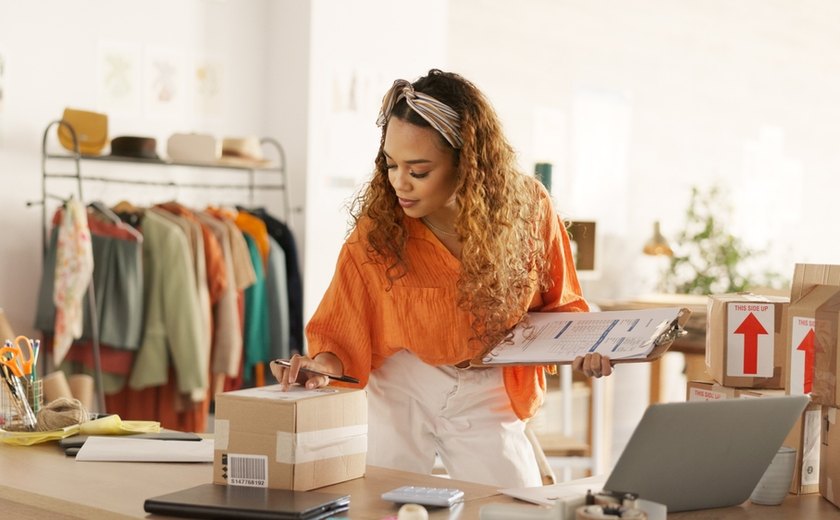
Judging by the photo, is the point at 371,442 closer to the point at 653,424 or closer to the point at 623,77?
the point at 653,424

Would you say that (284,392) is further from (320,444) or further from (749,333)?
(749,333)

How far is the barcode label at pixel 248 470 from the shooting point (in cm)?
192

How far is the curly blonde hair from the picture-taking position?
8.00 feet

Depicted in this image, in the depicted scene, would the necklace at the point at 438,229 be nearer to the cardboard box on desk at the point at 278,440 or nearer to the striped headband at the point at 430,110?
the striped headband at the point at 430,110

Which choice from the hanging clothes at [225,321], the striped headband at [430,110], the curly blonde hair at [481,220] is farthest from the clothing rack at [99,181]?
the striped headband at [430,110]

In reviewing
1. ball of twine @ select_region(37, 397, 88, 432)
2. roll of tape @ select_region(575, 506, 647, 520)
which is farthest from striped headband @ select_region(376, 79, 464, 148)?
roll of tape @ select_region(575, 506, 647, 520)

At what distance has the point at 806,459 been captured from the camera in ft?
6.73

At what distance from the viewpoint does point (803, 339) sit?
2039mm

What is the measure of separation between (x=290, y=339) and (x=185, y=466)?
3.37 m

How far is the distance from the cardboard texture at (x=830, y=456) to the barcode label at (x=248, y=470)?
38.6 inches

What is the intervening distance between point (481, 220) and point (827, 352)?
2.62 ft

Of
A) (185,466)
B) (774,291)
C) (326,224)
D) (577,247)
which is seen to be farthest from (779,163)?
(185,466)

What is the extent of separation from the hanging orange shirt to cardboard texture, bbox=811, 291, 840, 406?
2.24ft

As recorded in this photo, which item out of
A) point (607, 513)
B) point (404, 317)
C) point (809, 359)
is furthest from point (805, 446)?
point (404, 317)
